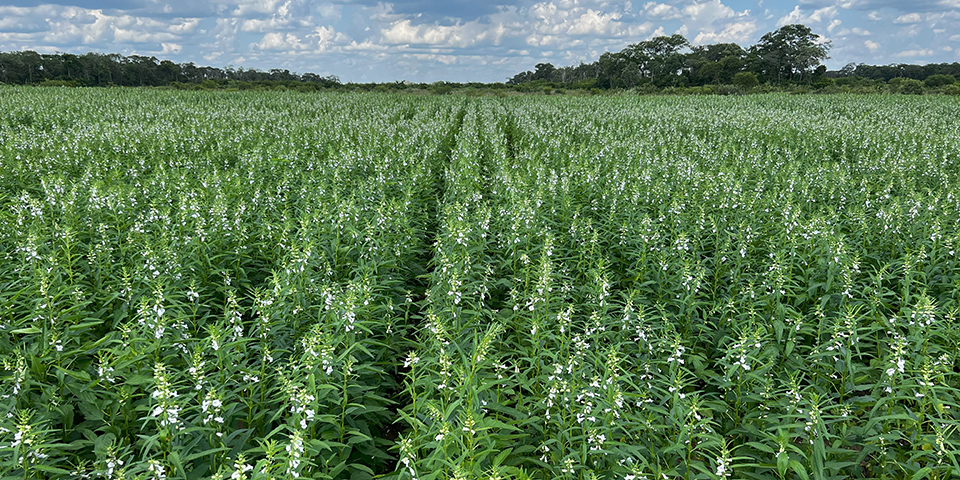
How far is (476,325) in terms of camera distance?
493cm

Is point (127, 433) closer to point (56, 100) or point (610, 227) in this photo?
point (610, 227)

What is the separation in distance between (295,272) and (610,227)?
5.07m

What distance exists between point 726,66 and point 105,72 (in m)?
134

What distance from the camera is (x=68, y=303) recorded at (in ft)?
17.7

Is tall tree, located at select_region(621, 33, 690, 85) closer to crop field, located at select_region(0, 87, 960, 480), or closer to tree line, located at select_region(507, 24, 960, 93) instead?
tree line, located at select_region(507, 24, 960, 93)

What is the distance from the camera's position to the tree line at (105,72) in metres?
89.2

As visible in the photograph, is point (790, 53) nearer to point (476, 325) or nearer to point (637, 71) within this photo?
point (637, 71)

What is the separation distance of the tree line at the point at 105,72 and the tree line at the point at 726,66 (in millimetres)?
68645

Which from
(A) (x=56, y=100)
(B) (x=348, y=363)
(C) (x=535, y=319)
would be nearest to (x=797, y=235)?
(C) (x=535, y=319)

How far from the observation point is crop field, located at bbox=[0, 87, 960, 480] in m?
3.37

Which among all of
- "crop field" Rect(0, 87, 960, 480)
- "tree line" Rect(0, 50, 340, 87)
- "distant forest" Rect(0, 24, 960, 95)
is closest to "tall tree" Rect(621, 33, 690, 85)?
"distant forest" Rect(0, 24, 960, 95)

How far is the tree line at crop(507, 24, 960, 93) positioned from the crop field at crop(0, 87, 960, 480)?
3675 inches

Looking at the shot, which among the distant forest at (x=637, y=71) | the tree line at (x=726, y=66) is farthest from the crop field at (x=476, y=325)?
the tree line at (x=726, y=66)

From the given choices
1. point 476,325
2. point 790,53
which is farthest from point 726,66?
point 476,325
